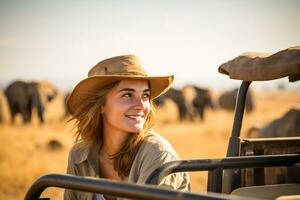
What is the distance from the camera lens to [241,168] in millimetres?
2553

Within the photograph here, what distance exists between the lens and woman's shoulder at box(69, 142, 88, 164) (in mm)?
2971

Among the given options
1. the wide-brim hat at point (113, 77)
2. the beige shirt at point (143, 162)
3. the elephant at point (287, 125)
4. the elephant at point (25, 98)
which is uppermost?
the wide-brim hat at point (113, 77)

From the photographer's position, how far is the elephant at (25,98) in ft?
74.3

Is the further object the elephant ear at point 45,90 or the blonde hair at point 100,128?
the elephant ear at point 45,90

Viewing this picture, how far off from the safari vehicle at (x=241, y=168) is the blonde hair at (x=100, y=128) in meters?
0.48

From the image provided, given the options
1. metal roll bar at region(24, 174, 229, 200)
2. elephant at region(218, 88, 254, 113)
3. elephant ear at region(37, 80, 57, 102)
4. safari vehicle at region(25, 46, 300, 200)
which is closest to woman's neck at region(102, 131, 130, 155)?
safari vehicle at region(25, 46, 300, 200)

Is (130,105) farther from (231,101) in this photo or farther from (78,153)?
(231,101)

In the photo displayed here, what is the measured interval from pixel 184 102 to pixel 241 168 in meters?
25.5

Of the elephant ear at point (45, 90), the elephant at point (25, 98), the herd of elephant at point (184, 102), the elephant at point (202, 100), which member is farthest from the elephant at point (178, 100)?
the elephant at point (25, 98)

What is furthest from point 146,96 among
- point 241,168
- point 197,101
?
point 197,101

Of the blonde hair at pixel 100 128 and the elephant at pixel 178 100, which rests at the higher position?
the blonde hair at pixel 100 128

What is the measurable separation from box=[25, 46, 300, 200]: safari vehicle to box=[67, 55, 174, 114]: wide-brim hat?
0.36m

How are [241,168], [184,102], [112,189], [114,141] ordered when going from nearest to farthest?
1. [112,189]
2. [241,168]
3. [114,141]
4. [184,102]

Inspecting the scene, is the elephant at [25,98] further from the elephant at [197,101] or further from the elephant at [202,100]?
the elephant at [202,100]
